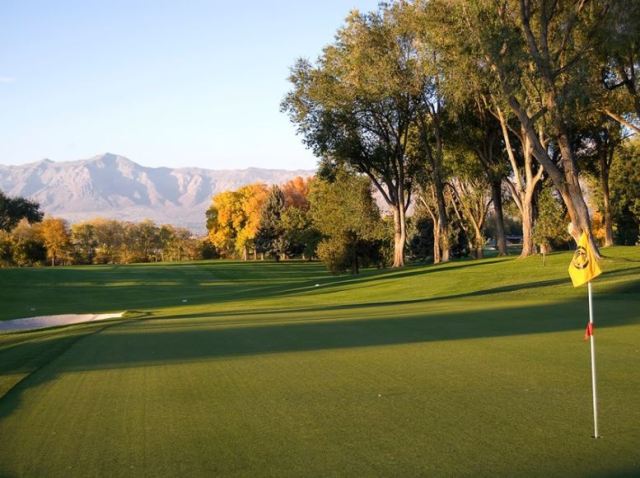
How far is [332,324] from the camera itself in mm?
18312

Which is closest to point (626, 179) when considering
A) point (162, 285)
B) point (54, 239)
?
point (162, 285)

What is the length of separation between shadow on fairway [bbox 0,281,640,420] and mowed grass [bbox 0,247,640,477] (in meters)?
0.06

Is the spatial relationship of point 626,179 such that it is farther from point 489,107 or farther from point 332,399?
point 332,399

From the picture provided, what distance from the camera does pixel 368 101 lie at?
1866 inches

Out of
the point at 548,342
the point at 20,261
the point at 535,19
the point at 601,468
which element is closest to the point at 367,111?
the point at 535,19

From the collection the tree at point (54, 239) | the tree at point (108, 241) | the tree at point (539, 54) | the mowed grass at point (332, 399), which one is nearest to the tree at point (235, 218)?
the tree at point (108, 241)

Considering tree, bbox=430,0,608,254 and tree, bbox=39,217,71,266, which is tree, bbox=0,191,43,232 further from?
tree, bbox=430,0,608,254

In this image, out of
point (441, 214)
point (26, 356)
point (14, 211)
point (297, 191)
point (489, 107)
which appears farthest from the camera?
point (297, 191)

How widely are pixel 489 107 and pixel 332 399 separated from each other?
1454 inches

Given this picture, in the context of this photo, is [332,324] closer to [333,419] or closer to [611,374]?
[611,374]

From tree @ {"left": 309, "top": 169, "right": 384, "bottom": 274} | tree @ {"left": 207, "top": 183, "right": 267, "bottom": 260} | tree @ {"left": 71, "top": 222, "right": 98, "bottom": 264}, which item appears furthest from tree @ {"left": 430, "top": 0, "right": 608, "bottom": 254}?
tree @ {"left": 71, "top": 222, "right": 98, "bottom": 264}

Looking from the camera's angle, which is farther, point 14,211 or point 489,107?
point 14,211

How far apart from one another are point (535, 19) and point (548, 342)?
25.5m

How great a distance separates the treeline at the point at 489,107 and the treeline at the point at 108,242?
61133 mm
